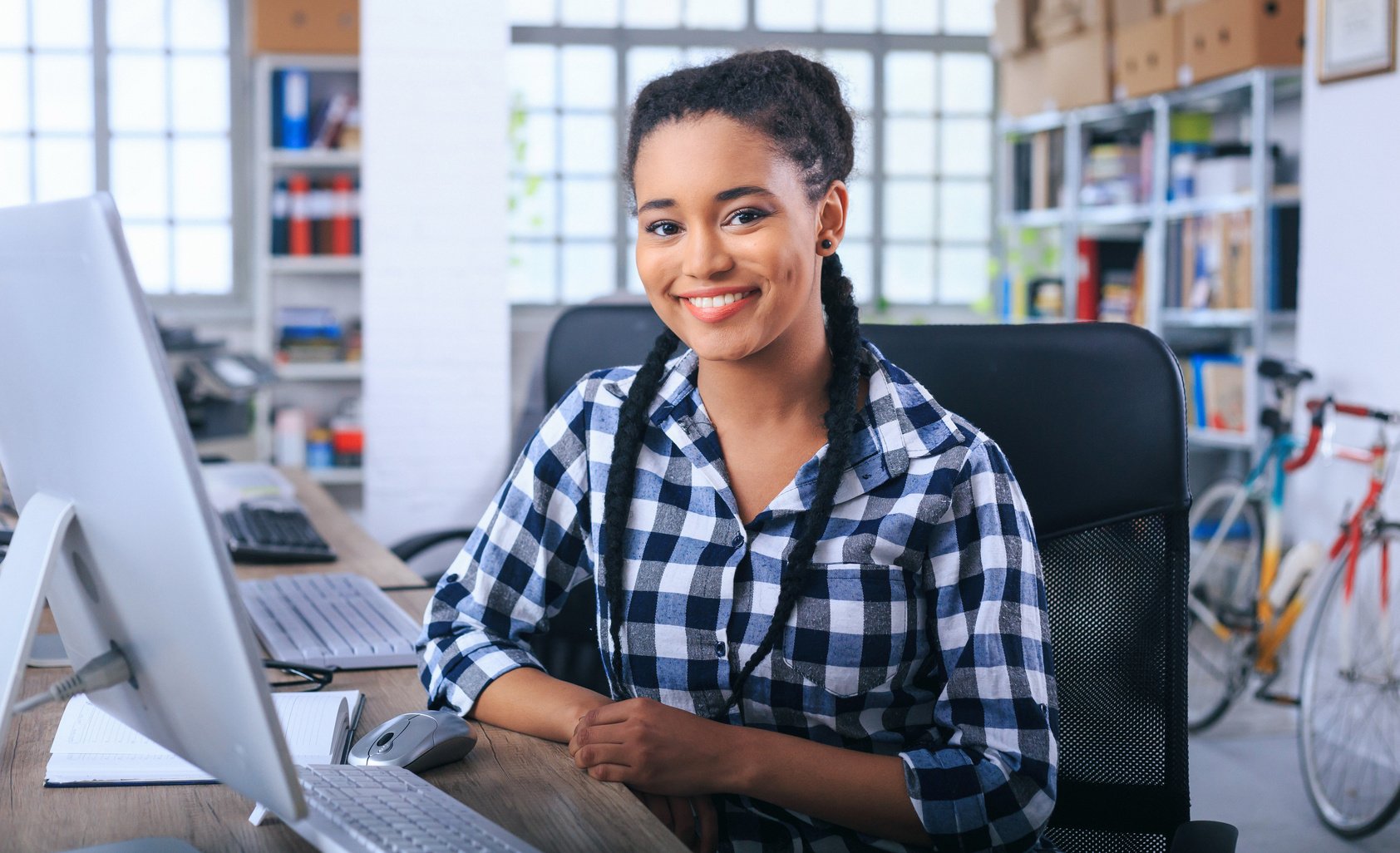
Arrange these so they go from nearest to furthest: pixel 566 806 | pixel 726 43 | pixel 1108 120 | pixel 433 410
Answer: pixel 566 806
pixel 433 410
pixel 1108 120
pixel 726 43

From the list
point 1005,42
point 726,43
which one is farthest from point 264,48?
point 1005,42

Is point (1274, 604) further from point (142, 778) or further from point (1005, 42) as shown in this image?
point (142, 778)

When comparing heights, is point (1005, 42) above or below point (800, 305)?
Answer: above

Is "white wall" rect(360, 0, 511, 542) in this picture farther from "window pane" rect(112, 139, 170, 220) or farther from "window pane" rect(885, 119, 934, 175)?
"window pane" rect(885, 119, 934, 175)

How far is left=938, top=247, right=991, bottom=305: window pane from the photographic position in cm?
625

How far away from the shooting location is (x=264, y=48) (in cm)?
455

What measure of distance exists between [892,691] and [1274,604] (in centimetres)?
258

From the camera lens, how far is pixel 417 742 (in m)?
1.00

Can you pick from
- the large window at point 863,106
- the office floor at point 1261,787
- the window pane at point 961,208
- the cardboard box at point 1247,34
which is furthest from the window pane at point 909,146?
the office floor at point 1261,787

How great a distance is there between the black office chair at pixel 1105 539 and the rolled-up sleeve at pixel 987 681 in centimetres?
21

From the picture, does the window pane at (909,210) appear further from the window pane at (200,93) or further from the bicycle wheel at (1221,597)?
the window pane at (200,93)

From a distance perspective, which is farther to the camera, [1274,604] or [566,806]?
[1274,604]

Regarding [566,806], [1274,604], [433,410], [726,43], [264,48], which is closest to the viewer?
[566,806]

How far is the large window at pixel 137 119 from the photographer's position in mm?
5352
